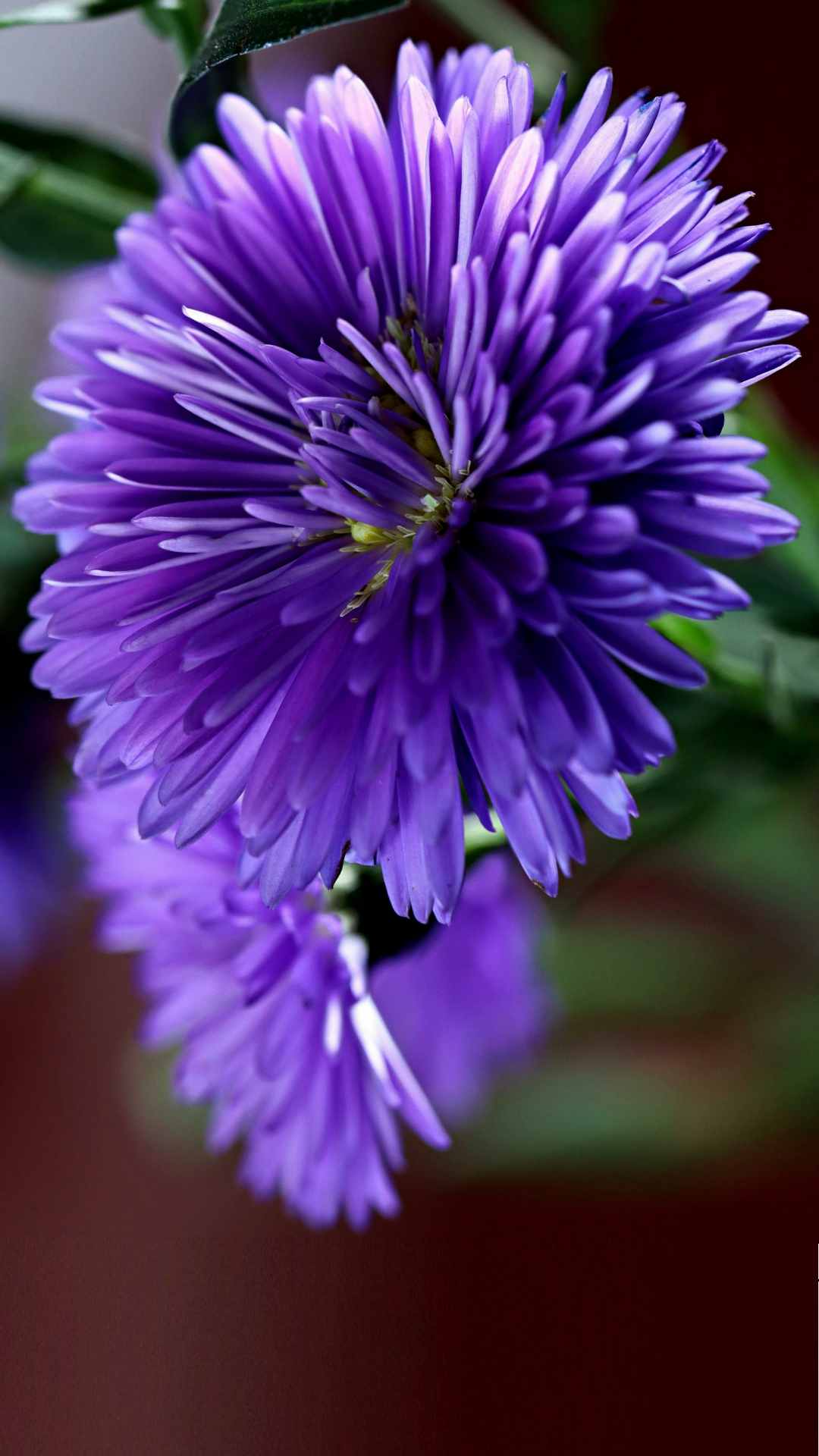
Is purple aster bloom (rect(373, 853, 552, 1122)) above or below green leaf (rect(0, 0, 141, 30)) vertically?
below

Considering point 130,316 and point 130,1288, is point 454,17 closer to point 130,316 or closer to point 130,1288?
point 130,316

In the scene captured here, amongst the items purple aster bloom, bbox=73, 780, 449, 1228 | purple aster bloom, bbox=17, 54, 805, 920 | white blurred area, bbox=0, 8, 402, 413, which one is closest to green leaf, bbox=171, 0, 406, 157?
purple aster bloom, bbox=17, 54, 805, 920

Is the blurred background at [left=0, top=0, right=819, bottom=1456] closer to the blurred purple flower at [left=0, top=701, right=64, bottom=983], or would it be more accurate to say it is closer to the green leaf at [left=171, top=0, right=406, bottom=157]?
the blurred purple flower at [left=0, top=701, right=64, bottom=983]

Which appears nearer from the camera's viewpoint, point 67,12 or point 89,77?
point 67,12

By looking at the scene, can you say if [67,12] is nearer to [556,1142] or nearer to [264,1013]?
[264,1013]

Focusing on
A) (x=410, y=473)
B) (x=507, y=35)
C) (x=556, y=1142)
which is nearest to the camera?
(x=410, y=473)

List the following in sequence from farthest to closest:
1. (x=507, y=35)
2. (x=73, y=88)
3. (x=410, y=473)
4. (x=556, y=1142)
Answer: (x=73, y=88)
(x=556, y=1142)
(x=507, y=35)
(x=410, y=473)

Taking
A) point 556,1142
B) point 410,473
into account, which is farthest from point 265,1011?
point 556,1142
